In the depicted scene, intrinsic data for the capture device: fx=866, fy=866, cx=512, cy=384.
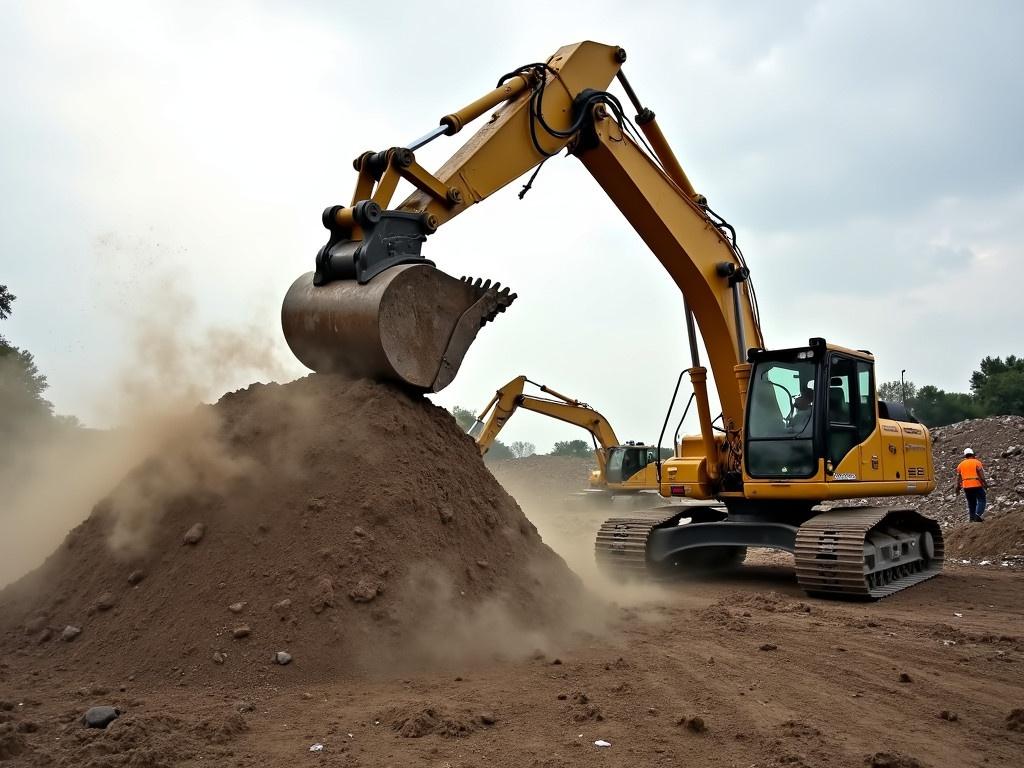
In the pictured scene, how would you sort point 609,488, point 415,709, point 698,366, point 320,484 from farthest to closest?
point 609,488, point 698,366, point 320,484, point 415,709

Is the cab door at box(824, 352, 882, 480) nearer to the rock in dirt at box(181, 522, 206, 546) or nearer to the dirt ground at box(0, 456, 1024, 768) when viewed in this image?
the dirt ground at box(0, 456, 1024, 768)

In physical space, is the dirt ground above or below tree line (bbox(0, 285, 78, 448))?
below

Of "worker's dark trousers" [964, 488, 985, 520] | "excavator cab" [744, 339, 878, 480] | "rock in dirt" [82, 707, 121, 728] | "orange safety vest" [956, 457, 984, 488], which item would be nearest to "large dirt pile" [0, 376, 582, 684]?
"rock in dirt" [82, 707, 121, 728]

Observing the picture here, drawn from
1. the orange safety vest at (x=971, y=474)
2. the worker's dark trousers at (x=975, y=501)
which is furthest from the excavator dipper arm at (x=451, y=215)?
the worker's dark trousers at (x=975, y=501)

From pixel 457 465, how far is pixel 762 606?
10.9 feet

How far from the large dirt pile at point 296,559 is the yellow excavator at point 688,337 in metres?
0.59

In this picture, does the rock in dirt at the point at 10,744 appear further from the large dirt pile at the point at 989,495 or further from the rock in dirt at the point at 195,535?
the large dirt pile at the point at 989,495

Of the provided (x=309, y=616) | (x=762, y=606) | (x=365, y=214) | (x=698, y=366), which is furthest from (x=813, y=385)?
(x=309, y=616)

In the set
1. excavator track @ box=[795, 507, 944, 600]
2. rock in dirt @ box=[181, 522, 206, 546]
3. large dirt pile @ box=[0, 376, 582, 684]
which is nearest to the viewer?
large dirt pile @ box=[0, 376, 582, 684]

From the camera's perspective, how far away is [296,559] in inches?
212

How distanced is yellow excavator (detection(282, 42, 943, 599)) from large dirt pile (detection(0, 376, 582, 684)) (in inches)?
23.1

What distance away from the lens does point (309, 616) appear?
16.8ft

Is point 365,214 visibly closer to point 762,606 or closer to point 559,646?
point 559,646

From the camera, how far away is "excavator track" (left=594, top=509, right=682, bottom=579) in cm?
984
